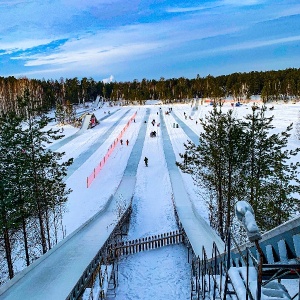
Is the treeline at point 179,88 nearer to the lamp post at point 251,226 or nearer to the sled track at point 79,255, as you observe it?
the sled track at point 79,255

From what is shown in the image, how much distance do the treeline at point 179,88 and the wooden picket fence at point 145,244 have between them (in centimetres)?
8833

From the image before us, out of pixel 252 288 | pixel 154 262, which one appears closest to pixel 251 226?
pixel 252 288

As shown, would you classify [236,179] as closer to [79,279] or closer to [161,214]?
[161,214]

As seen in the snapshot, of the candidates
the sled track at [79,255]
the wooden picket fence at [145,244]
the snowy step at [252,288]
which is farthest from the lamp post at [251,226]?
the wooden picket fence at [145,244]

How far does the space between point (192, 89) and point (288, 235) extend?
149 meters

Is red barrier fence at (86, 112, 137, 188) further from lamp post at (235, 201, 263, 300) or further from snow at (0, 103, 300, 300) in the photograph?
lamp post at (235, 201, 263, 300)

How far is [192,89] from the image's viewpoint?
151m

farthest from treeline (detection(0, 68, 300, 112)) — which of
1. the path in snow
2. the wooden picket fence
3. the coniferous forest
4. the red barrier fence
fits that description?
the wooden picket fence

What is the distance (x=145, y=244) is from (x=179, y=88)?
131945mm

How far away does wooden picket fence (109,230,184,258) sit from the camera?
1833 cm

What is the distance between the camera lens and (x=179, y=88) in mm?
146125

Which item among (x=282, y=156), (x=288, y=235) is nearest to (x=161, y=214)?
(x=282, y=156)

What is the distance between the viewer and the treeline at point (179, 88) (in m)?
116

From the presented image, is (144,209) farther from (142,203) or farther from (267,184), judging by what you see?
(267,184)
